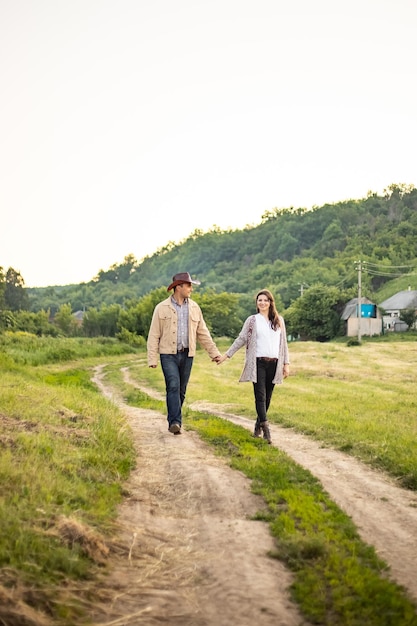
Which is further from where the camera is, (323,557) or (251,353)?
(251,353)

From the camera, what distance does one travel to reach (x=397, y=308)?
86.9 meters

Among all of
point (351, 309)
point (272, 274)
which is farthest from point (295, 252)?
point (351, 309)

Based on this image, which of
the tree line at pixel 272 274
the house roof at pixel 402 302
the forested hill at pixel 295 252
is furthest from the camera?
the forested hill at pixel 295 252

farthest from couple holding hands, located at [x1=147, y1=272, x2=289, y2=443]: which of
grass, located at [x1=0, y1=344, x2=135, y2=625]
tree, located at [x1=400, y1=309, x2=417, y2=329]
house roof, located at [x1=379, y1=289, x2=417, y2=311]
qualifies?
house roof, located at [x1=379, y1=289, x2=417, y2=311]

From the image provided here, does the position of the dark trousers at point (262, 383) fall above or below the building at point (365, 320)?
below

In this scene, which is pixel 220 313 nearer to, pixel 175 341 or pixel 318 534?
pixel 175 341

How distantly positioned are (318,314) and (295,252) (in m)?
86.9

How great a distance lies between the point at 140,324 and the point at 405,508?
7286cm

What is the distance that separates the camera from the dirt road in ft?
14.3

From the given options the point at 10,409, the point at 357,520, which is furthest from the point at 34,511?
the point at 10,409

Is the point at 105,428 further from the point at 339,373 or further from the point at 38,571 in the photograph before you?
the point at 339,373

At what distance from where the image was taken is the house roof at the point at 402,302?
85.8 meters

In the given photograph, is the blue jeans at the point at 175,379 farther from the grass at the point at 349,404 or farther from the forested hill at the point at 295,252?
the forested hill at the point at 295,252

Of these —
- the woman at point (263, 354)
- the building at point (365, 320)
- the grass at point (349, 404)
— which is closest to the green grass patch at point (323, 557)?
the grass at point (349, 404)
